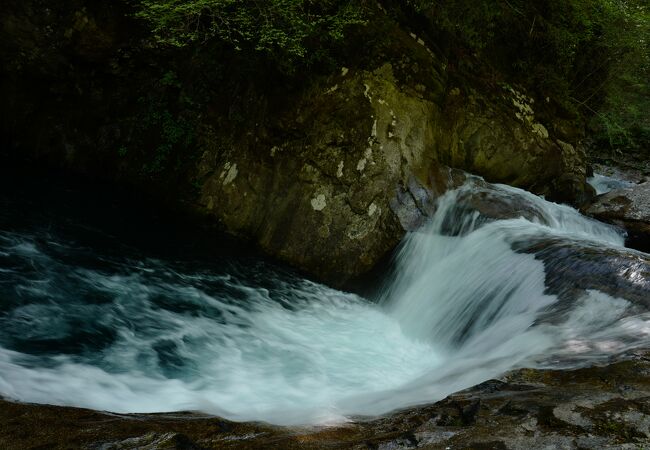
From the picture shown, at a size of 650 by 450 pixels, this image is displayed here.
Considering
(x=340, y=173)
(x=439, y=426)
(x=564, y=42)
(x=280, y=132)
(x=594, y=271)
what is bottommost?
(x=439, y=426)

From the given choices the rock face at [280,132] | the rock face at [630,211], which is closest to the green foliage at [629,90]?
the rock face at [280,132]

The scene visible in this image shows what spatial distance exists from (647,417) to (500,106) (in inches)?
276

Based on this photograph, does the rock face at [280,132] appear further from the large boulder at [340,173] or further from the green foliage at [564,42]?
the green foliage at [564,42]

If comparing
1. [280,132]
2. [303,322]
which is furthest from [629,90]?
[303,322]

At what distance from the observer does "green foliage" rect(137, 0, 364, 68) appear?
660 cm

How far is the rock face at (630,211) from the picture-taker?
755 centimetres

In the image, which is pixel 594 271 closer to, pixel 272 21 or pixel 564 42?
pixel 272 21

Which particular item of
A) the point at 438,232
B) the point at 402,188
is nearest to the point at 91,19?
the point at 402,188

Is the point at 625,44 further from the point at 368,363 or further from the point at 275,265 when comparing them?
the point at 368,363

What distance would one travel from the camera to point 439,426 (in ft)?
8.87

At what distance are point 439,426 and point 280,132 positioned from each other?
5.67 m

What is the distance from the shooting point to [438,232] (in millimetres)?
7195

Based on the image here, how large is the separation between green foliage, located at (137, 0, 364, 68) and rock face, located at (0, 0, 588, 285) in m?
0.52

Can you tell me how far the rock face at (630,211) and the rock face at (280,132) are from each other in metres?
1.10
